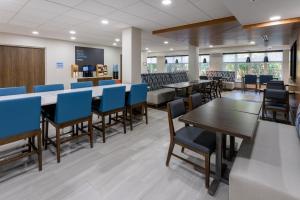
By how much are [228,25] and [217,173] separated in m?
3.74

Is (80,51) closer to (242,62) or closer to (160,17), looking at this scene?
(160,17)

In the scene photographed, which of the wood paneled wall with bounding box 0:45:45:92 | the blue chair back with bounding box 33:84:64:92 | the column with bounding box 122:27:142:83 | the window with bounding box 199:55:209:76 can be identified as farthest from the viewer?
the window with bounding box 199:55:209:76

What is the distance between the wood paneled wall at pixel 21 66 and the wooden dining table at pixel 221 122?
22.2ft

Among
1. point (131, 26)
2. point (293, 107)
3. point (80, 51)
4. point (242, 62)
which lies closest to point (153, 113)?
point (131, 26)

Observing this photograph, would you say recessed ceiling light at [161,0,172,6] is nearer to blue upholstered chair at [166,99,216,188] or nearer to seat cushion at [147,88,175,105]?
blue upholstered chair at [166,99,216,188]

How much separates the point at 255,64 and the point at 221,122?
10613 mm

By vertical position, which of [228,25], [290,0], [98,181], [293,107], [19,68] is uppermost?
[228,25]

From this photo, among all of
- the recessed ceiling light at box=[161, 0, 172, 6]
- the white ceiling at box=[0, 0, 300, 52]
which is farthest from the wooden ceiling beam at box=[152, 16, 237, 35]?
the recessed ceiling light at box=[161, 0, 172, 6]

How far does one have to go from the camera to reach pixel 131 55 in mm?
4910

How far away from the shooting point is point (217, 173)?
206 cm

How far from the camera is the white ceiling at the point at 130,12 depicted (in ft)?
10.1

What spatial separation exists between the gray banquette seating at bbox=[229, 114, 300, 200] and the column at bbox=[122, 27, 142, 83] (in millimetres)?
3665

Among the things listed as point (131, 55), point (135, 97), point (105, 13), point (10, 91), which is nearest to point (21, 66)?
point (10, 91)

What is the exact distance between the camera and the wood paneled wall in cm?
610
